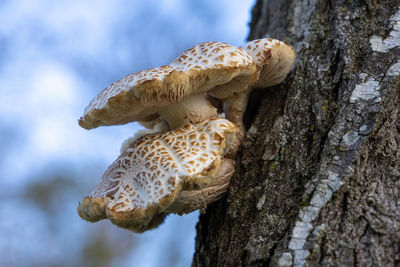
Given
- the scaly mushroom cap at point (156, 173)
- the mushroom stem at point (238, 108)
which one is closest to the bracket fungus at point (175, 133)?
the scaly mushroom cap at point (156, 173)

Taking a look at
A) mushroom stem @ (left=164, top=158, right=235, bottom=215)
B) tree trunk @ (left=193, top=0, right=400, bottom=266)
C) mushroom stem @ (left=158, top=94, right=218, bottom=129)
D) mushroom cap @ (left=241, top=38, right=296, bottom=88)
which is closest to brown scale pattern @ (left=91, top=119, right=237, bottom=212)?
mushroom stem @ (left=158, top=94, right=218, bottom=129)

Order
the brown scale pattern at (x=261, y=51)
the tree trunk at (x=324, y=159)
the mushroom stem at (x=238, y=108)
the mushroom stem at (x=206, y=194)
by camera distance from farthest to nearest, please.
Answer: the mushroom stem at (x=238, y=108) < the brown scale pattern at (x=261, y=51) < the mushroom stem at (x=206, y=194) < the tree trunk at (x=324, y=159)

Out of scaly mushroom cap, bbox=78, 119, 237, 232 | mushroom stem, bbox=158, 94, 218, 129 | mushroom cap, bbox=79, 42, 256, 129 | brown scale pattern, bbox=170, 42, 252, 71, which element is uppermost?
brown scale pattern, bbox=170, 42, 252, 71

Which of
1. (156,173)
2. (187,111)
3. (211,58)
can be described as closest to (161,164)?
(156,173)

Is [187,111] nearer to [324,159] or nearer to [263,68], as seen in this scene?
[263,68]

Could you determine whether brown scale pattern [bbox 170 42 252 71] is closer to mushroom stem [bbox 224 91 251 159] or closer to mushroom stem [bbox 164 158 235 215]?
mushroom stem [bbox 224 91 251 159]

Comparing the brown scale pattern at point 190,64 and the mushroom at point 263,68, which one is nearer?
the brown scale pattern at point 190,64

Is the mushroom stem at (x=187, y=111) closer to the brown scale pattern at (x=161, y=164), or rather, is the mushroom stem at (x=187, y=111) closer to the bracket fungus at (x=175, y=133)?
the bracket fungus at (x=175, y=133)
